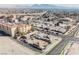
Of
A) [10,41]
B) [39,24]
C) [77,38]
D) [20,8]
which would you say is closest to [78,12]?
[77,38]

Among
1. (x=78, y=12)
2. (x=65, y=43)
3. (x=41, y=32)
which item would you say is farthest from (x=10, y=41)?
(x=78, y=12)
